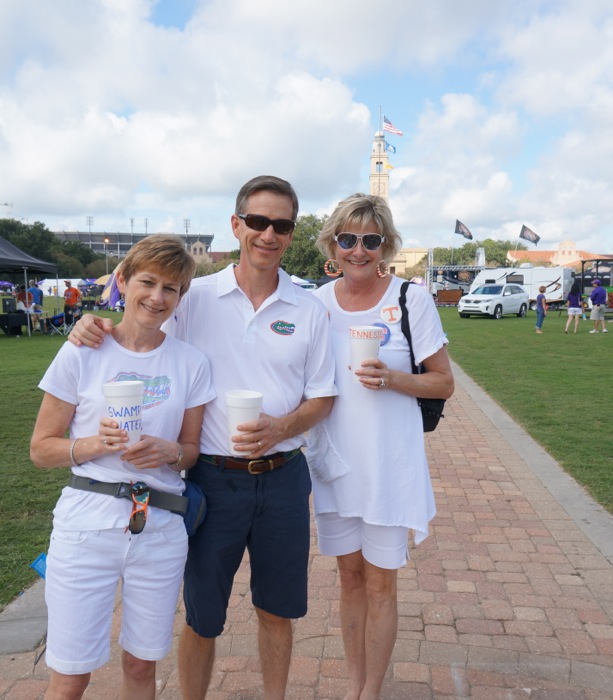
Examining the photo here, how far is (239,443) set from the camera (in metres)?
2.14

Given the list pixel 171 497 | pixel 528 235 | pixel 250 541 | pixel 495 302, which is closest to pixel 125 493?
pixel 171 497

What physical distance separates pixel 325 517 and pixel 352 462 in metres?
0.33

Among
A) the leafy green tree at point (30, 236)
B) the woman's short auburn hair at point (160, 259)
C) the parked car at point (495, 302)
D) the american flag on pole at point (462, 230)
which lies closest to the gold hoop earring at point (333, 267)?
the woman's short auburn hair at point (160, 259)

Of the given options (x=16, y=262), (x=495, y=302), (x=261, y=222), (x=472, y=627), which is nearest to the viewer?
(x=261, y=222)

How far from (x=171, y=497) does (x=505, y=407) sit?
27.5ft

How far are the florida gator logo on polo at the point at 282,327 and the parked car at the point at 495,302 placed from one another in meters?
29.9

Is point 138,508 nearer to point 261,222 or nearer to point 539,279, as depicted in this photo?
point 261,222

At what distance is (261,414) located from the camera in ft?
7.43

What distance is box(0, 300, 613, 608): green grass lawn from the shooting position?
4738 millimetres

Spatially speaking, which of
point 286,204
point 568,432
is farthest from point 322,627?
point 568,432

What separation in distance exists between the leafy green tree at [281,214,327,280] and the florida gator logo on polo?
55997 mm

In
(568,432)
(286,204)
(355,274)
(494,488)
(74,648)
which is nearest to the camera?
(74,648)

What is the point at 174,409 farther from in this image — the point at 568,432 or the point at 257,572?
the point at 568,432

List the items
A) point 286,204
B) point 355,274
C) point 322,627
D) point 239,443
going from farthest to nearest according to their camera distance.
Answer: point 322,627, point 355,274, point 286,204, point 239,443
